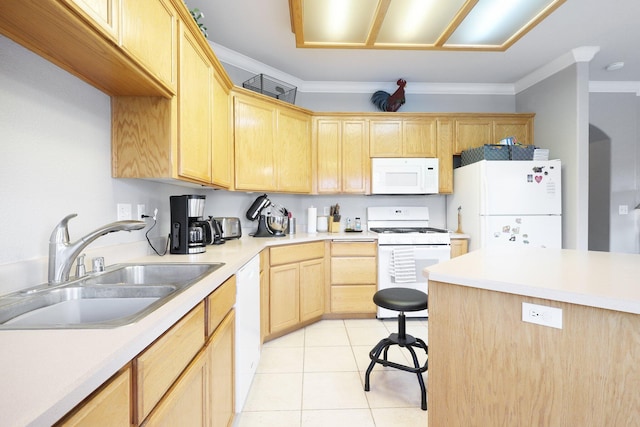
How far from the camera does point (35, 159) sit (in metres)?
1.07

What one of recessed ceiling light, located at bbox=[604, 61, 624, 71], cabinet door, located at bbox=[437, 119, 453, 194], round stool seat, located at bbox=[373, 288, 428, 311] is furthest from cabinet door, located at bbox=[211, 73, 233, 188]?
recessed ceiling light, located at bbox=[604, 61, 624, 71]

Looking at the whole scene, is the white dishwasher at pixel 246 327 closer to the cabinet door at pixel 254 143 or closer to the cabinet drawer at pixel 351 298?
the cabinet door at pixel 254 143

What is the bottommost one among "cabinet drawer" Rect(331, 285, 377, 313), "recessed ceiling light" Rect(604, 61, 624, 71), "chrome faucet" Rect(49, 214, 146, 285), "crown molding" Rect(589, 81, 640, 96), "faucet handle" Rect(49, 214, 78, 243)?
"cabinet drawer" Rect(331, 285, 377, 313)

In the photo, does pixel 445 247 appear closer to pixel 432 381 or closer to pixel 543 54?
pixel 432 381

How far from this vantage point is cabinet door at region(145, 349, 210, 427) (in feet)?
2.47

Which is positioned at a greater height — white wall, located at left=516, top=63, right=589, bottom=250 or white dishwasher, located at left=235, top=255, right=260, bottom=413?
white wall, located at left=516, top=63, right=589, bottom=250

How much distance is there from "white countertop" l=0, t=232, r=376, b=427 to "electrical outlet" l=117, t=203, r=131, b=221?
981mm

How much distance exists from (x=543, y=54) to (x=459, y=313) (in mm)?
3112

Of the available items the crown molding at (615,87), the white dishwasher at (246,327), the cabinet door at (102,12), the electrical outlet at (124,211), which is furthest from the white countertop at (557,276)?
the crown molding at (615,87)

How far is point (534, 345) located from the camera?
3.27ft

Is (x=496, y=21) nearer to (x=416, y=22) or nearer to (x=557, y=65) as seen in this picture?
(x=416, y=22)

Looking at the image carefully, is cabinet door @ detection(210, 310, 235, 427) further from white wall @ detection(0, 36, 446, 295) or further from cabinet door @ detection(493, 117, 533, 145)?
cabinet door @ detection(493, 117, 533, 145)

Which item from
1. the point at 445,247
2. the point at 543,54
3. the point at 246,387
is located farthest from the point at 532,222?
the point at 246,387

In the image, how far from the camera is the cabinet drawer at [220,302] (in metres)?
1.12
